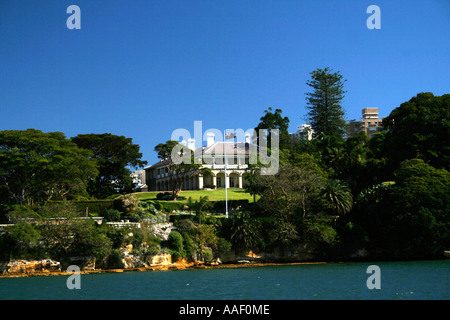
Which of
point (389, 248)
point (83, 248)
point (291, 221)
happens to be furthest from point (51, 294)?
point (389, 248)

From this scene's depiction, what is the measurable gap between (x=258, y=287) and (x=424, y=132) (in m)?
32.2

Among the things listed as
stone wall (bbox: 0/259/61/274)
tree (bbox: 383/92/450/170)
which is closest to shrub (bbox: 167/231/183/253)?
stone wall (bbox: 0/259/61/274)

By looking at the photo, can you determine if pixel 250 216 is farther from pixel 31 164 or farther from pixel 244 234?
pixel 31 164

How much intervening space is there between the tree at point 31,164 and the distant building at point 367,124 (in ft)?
316

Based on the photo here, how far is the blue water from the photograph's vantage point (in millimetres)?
22812

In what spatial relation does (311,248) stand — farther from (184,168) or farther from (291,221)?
(184,168)

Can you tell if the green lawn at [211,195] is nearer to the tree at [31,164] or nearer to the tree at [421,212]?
the tree at [31,164]

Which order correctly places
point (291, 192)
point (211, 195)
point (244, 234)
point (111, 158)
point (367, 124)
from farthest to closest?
1. point (367, 124)
2. point (111, 158)
3. point (211, 195)
4. point (291, 192)
5. point (244, 234)

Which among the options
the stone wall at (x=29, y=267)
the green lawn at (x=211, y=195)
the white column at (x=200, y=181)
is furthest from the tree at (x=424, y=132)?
the stone wall at (x=29, y=267)

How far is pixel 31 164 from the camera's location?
4397 cm

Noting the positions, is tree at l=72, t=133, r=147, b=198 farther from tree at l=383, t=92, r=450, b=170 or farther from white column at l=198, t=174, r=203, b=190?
tree at l=383, t=92, r=450, b=170

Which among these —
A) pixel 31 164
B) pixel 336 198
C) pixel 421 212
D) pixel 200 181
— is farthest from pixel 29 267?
pixel 200 181

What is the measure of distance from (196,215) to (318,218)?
1094cm

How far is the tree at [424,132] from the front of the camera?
161 feet
